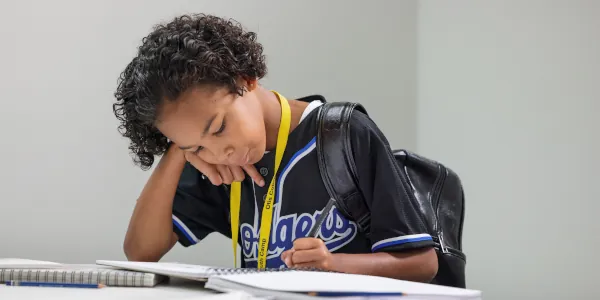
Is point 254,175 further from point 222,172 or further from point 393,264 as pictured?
point 393,264

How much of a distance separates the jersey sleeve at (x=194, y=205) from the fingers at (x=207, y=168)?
0.10 metres

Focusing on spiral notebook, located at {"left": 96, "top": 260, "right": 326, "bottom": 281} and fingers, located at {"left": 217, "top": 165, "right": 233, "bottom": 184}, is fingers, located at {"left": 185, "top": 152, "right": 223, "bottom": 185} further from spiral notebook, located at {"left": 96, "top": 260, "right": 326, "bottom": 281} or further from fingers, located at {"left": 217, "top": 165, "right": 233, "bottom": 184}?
spiral notebook, located at {"left": 96, "top": 260, "right": 326, "bottom": 281}

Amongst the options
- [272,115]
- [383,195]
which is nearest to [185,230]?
[272,115]

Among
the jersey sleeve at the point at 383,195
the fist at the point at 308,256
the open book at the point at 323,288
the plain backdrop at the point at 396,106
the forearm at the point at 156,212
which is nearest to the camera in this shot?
the open book at the point at 323,288

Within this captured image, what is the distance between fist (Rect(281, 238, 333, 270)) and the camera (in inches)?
32.6

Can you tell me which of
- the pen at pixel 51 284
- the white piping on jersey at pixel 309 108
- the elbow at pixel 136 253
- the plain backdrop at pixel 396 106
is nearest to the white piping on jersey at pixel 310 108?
the white piping on jersey at pixel 309 108

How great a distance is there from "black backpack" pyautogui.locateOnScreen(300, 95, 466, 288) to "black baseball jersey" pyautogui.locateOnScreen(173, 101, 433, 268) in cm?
2

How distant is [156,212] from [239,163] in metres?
0.23

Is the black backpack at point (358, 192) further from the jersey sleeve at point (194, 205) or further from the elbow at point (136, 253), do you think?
the elbow at point (136, 253)

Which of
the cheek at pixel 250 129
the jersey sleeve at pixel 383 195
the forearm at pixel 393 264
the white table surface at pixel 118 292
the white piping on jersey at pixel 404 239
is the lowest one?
the forearm at pixel 393 264

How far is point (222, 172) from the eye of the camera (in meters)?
1.08

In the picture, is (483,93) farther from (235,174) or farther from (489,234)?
(235,174)

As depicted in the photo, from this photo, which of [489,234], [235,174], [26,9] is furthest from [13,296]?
[489,234]

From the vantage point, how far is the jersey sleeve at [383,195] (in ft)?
3.05
